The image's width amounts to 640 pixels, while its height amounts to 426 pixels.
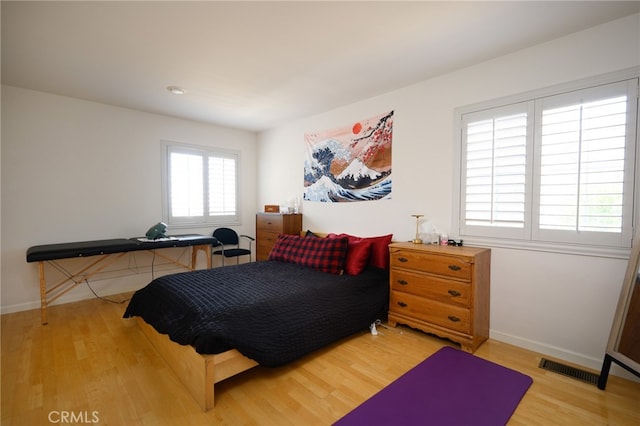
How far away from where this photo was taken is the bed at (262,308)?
1.91 metres

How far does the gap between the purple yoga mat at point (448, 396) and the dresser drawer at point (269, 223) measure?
2.84m

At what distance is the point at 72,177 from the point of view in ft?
12.1

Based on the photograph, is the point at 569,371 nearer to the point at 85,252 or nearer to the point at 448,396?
the point at 448,396

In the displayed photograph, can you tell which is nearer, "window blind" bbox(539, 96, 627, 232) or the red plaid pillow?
"window blind" bbox(539, 96, 627, 232)

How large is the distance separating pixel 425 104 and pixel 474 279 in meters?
1.90

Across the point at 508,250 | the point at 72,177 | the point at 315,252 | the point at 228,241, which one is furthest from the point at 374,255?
Answer: the point at 72,177

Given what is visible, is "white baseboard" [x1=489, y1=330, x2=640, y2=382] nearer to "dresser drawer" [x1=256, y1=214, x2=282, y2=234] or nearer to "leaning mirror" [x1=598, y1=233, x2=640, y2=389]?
"leaning mirror" [x1=598, y1=233, x2=640, y2=389]

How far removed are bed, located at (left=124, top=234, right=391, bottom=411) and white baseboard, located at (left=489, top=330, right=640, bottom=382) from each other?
111 centimetres

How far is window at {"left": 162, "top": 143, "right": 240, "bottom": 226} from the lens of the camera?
4500 millimetres

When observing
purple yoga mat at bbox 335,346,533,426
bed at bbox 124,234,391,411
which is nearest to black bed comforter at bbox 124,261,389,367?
bed at bbox 124,234,391,411

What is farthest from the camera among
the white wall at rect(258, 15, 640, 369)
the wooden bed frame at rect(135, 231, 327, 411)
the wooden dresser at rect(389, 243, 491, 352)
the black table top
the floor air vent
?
the black table top

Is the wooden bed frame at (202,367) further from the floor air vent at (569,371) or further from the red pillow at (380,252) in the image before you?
the floor air vent at (569,371)

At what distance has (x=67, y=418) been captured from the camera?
1.70m

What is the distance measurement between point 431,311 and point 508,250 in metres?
0.90
